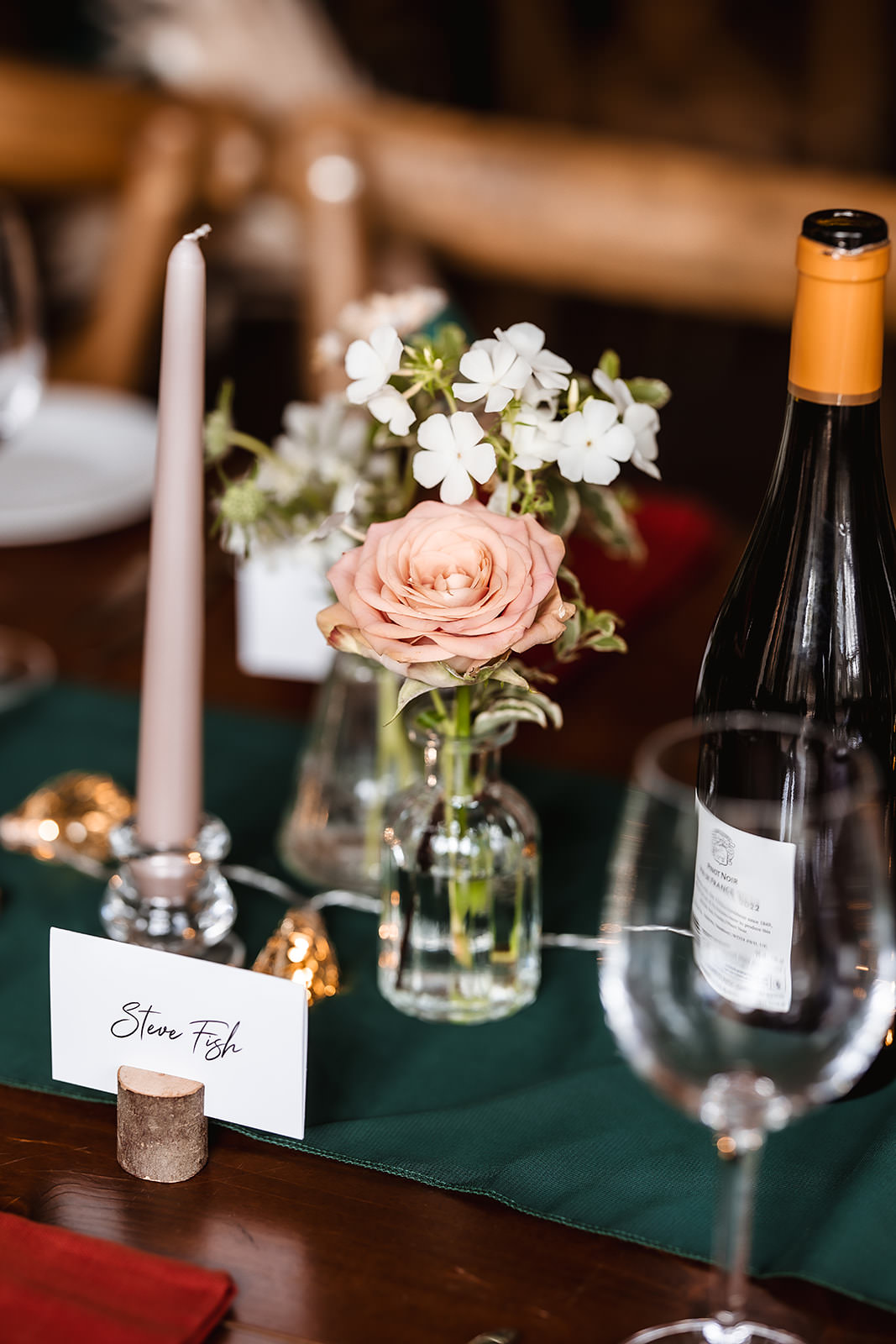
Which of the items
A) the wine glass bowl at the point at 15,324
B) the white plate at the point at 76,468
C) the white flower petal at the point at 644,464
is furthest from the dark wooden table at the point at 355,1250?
the white plate at the point at 76,468

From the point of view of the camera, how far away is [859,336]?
596 mm

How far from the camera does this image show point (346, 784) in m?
0.88

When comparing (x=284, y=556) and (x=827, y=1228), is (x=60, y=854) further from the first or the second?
(x=827, y=1228)

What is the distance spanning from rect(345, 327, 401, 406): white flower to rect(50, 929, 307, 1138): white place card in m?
0.26

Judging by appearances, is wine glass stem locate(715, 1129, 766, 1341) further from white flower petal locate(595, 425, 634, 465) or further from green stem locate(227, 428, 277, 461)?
green stem locate(227, 428, 277, 461)

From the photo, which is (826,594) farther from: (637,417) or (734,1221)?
(734,1221)

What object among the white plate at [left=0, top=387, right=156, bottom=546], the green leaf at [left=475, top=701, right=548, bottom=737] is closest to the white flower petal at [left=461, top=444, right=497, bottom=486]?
the green leaf at [left=475, top=701, right=548, bottom=737]

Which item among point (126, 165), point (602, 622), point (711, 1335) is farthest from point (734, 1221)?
point (126, 165)

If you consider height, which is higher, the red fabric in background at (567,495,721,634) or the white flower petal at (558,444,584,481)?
the white flower petal at (558,444,584,481)

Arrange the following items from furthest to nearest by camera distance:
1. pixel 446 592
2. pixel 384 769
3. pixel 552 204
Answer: pixel 552 204 → pixel 384 769 → pixel 446 592

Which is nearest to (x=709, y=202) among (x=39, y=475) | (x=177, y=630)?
(x=39, y=475)

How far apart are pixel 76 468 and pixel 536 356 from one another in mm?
817

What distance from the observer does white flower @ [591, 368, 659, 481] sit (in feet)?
2.17

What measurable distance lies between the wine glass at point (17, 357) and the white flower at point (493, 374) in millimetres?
546
